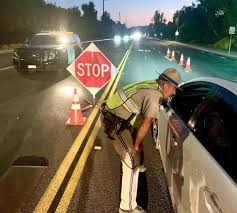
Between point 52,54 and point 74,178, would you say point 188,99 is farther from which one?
point 52,54

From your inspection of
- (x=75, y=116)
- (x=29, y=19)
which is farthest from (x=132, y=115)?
(x=29, y=19)

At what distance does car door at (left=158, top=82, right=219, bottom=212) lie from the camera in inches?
133

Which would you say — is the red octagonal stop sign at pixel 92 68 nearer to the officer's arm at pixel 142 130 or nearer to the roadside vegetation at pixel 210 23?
the officer's arm at pixel 142 130

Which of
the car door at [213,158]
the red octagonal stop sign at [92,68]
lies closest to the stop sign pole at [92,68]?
the red octagonal stop sign at [92,68]

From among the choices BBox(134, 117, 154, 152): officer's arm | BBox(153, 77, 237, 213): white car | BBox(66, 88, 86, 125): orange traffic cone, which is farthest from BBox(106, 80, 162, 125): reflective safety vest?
BBox(66, 88, 86, 125): orange traffic cone

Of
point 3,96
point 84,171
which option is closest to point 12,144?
point 84,171

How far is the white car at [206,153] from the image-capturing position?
2369 millimetres

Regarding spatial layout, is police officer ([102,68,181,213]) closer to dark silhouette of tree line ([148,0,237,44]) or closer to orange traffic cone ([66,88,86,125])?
orange traffic cone ([66,88,86,125])

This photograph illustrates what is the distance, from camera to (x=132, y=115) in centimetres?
363

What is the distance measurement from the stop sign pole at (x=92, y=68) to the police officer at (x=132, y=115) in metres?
4.56

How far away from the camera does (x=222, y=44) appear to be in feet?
209

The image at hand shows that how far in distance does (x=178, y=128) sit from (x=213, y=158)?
42.9 inches

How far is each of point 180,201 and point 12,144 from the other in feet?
13.2

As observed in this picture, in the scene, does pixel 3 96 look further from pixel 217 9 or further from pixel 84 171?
pixel 217 9
